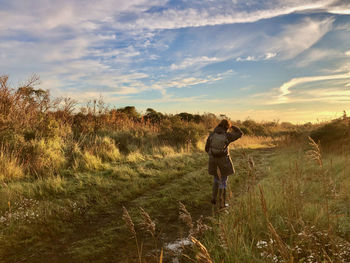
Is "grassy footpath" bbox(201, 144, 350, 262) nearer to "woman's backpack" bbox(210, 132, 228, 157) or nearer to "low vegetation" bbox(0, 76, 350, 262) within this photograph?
"low vegetation" bbox(0, 76, 350, 262)

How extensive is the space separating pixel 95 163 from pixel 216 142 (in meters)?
5.44

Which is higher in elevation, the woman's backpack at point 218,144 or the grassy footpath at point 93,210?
the woman's backpack at point 218,144

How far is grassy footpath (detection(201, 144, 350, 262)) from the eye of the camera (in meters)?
3.15

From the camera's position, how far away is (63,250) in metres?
4.59

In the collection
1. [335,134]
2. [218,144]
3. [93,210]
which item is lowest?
[93,210]

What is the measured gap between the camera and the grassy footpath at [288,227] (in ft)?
10.3

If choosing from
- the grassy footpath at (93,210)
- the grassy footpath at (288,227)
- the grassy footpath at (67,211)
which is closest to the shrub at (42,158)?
the grassy footpath at (93,210)

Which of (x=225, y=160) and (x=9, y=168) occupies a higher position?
(x=225, y=160)

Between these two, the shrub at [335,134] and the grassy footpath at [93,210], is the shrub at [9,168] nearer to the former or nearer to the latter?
the grassy footpath at [93,210]

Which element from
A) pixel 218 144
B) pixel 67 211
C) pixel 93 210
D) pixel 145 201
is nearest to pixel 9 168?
pixel 67 211

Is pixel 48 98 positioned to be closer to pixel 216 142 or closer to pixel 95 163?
pixel 95 163

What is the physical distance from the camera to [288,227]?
4.36 m

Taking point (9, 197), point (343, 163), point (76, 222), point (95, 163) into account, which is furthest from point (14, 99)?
point (343, 163)

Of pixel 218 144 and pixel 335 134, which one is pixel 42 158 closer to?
pixel 218 144
